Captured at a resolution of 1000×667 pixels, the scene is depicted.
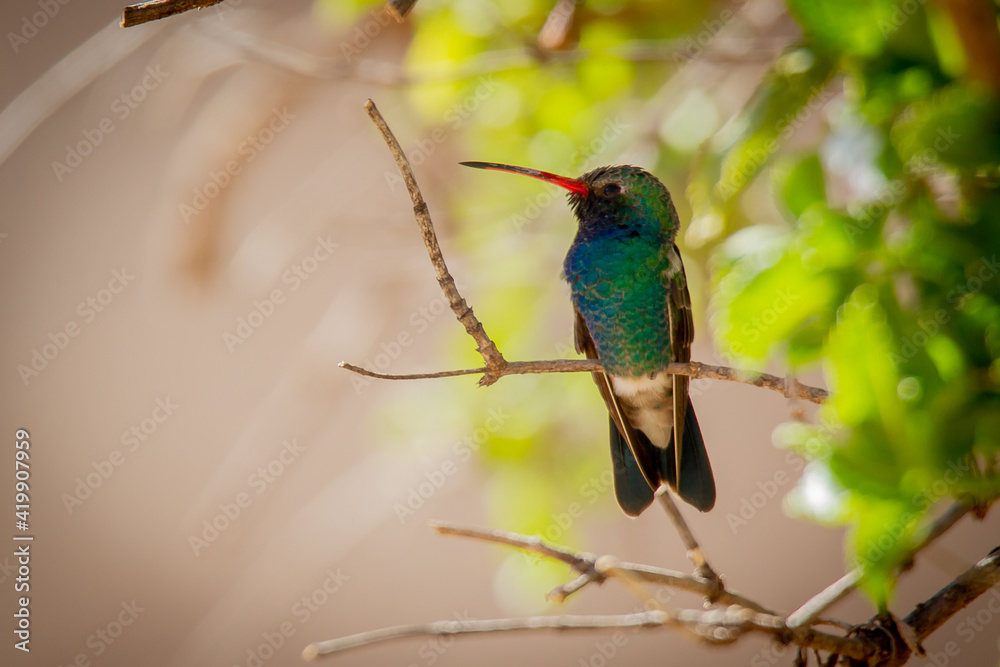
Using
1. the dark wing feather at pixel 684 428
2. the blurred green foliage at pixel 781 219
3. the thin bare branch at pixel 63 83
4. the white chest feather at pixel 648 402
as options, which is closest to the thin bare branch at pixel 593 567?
the blurred green foliage at pixel 781 219

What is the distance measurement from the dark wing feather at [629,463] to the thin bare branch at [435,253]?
59cm

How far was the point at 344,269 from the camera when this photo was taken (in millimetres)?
4539

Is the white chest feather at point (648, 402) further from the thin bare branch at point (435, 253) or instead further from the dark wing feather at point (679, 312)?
the thin bare branch at point (435, 253)

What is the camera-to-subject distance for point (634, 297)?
1992 mm

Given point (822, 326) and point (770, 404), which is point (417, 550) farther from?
point (822, 326)

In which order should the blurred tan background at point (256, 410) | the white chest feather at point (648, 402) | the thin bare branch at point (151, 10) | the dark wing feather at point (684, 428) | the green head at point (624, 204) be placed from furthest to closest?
the blurred tan background at point (256, 410), the white chest feather at point (648, 402), the green head at point (624, 204), the dark wing feather at point (684, 428), the thin bare branch at point (151, 10)

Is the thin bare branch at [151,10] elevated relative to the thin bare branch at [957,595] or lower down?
elevated

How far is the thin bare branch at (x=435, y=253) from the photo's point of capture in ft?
3.17

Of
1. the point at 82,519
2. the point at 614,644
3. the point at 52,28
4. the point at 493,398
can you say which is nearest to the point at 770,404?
the point at 614,644

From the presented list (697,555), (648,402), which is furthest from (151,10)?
(648,402)

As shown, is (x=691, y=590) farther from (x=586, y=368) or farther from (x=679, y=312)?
(x=679, y=312)

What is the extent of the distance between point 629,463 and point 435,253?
3.02ft

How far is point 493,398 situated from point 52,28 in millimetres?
3169

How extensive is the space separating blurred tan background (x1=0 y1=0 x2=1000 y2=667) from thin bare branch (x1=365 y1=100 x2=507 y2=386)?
1769 mm
